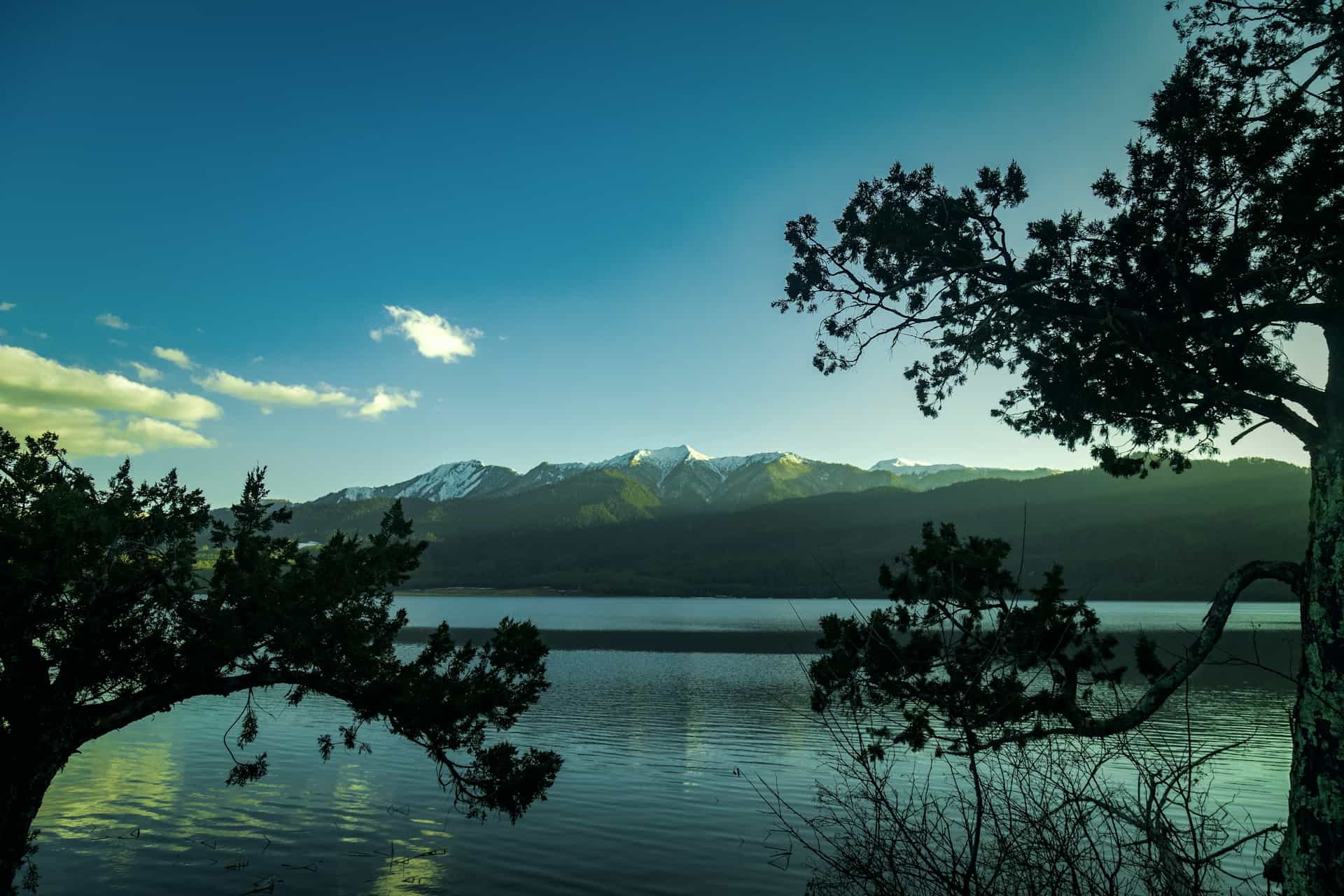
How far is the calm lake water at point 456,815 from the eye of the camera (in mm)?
16703

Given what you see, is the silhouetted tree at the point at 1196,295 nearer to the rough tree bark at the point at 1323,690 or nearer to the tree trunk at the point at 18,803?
the rough tree bark at the point at 1323,690

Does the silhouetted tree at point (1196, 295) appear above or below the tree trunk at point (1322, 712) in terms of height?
above

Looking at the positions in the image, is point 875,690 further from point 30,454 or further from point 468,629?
point 468,629

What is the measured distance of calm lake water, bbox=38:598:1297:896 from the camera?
1670 cm

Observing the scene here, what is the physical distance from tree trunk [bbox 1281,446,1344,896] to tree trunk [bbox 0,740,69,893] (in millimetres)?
16449

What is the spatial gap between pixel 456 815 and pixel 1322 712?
1968cm

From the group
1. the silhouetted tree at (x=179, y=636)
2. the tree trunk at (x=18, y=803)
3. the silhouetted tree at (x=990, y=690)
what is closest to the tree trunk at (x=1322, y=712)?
the silhouetted tree at (x=990, y=690)

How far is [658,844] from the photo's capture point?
62.5ft

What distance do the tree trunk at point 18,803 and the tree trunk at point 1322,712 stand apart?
1645cm

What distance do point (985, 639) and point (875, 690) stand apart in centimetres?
197

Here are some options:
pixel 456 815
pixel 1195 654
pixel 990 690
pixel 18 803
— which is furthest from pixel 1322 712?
pixel 456 815

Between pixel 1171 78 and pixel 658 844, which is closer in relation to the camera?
pixel 1171 78

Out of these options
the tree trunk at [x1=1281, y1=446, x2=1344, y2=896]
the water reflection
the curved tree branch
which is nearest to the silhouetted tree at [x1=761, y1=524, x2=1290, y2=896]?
the curved tree branch

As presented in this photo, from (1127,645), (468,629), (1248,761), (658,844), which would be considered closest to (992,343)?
(658,844)
